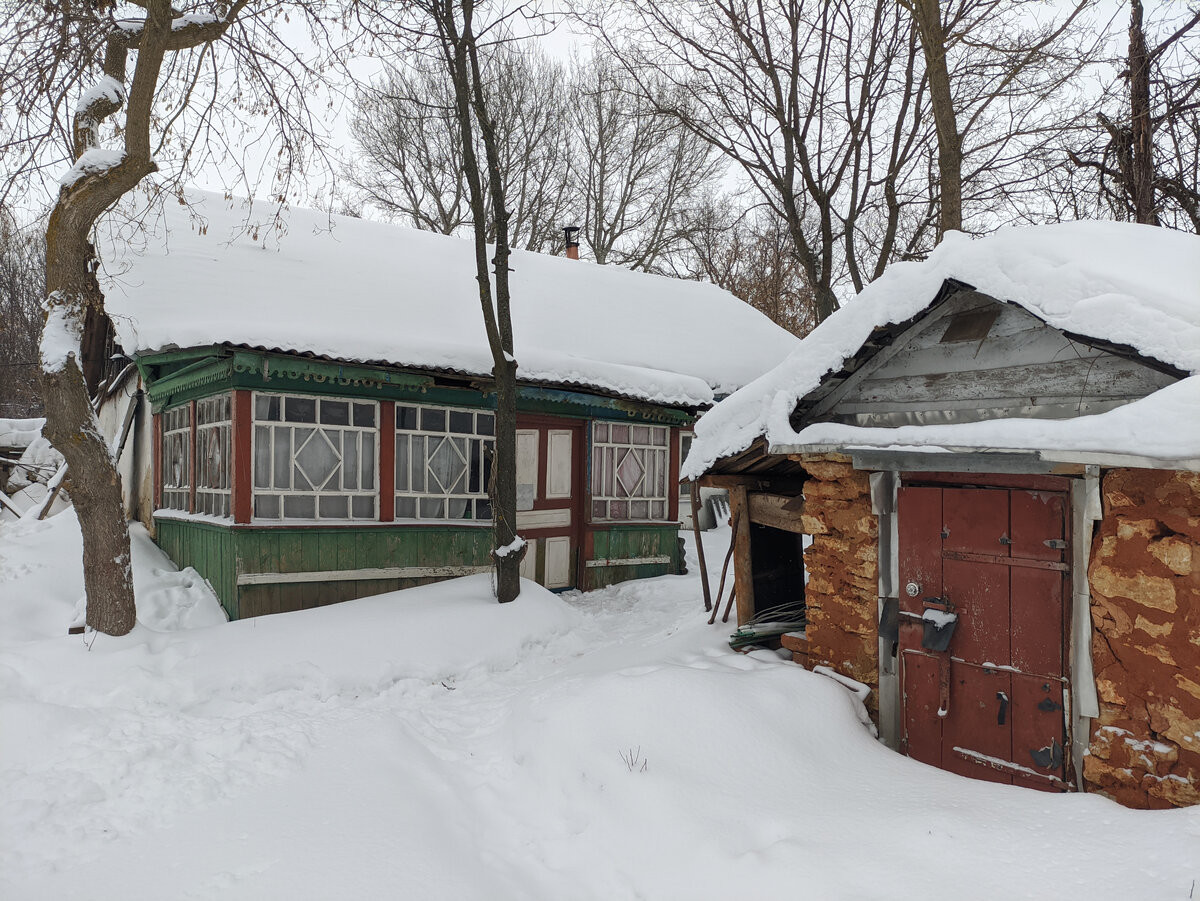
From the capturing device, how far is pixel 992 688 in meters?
4.55

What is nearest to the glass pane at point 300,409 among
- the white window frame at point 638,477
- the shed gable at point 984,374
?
the white window frame at point 638,477

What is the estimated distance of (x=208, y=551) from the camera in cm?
806

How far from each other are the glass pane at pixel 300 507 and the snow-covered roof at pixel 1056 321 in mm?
4582

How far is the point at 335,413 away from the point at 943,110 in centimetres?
895

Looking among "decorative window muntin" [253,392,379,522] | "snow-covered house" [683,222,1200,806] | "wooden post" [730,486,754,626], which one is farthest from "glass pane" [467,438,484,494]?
"snow-covered house" [683,222,1200,806]

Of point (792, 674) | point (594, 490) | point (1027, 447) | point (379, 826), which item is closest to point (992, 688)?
point (792, 674)

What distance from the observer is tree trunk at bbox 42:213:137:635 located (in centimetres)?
588

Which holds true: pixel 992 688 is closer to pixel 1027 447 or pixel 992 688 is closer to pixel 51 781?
pixel 1027 447

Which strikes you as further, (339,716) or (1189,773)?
(339,716)

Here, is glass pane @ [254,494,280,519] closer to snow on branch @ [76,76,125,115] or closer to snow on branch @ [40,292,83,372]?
snow on branch @ [40,292,83,372]

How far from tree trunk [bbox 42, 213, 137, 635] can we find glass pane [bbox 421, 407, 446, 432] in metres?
3.15

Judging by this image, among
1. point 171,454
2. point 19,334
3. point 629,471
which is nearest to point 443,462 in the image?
point 629,471

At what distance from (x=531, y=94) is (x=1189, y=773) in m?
22.5

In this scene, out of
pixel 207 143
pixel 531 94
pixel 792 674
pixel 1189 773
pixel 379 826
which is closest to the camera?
pixel 1189 773
